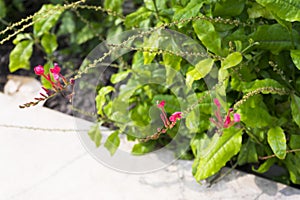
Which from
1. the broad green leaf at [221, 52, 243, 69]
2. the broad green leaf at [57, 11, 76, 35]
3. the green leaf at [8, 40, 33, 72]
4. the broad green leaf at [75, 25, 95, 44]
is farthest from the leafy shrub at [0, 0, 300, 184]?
the broad green leaf at [57, 11, 76, 35]

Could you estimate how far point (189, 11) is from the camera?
5.35 ft

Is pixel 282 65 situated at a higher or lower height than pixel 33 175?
higher

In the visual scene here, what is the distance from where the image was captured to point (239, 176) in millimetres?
1974

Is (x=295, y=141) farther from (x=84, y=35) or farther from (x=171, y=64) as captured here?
(x=84, y=35)

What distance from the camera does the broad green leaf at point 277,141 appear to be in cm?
163

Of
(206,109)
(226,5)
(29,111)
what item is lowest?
(29,111)

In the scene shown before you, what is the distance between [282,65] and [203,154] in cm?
44

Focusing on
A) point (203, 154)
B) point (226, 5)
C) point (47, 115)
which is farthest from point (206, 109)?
point (47, 115)

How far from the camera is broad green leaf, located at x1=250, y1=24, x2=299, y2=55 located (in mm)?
1655

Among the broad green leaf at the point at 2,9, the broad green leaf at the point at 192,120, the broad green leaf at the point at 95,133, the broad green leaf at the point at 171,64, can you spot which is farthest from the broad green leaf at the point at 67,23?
the broad green leaf at the point at 192,120

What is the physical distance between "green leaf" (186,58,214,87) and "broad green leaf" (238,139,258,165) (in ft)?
1.29

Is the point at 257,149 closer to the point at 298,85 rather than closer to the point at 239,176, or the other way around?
the point at 239,176

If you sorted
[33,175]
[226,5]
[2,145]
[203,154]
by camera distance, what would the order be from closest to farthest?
[226,5], [203,154], [33,175], [2,145]

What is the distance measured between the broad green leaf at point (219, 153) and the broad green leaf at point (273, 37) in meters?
0.33
